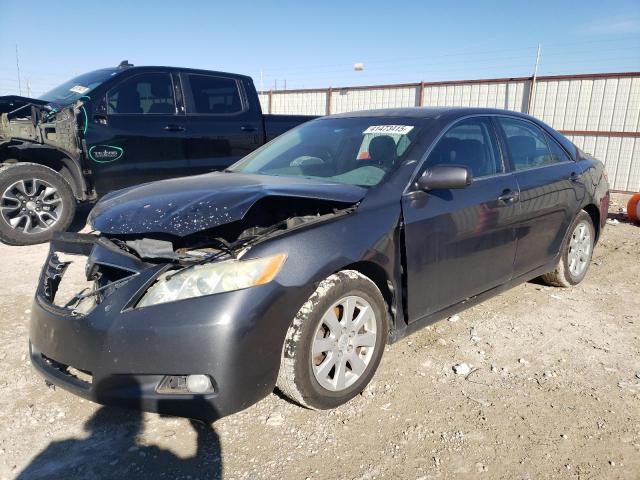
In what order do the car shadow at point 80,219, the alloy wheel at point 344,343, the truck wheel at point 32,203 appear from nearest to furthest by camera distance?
the alloy wheel at point 344,343 < the truck wheel at point 32,203 < the car shadow at point 80,219

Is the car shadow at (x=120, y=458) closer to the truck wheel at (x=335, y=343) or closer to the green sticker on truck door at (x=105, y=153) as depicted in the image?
the truck wheel at (x=335, y=343)

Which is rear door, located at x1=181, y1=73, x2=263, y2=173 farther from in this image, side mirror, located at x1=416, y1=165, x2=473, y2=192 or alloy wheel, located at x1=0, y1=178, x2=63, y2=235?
side mirror, located at x1=416, y1=165, x2=473, y2=192

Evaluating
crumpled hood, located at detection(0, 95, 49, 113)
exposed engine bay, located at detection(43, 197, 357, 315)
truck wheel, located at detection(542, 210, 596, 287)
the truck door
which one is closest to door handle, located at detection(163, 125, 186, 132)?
the truck door

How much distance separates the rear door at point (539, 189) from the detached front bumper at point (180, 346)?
2162 mm

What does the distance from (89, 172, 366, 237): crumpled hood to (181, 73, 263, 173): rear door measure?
10.8 ft

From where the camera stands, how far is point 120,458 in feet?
7.45

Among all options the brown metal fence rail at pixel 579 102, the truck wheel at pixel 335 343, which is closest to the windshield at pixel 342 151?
the truck wheel at pixel 335 343

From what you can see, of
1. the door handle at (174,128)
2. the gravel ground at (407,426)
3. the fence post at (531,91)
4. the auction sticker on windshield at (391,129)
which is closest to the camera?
the gravel ground at (407,426)

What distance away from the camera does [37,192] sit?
555cm

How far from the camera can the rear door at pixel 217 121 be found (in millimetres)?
6227

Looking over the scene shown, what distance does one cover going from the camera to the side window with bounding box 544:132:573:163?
4191mm

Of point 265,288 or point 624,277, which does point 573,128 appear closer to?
point 624,277

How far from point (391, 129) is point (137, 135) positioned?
3621 millimetres

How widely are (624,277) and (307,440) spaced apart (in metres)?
3.96
